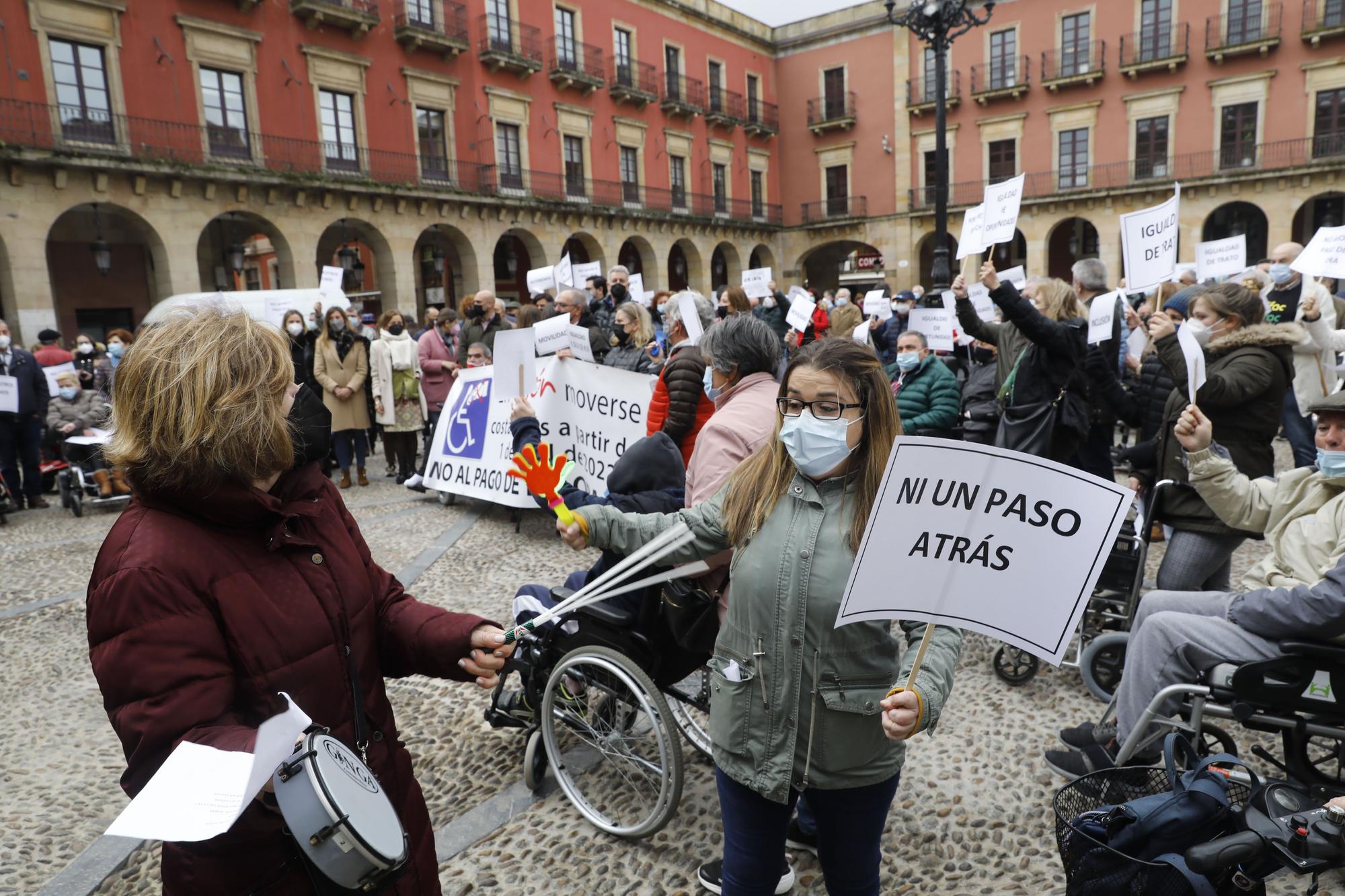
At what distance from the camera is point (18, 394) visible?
8352 millimetres

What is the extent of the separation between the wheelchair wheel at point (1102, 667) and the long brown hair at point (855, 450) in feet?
7.62

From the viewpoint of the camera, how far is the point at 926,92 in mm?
31578

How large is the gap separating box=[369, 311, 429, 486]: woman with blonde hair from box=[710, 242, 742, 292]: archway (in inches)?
945

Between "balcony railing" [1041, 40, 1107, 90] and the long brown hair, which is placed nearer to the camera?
the long brown hair

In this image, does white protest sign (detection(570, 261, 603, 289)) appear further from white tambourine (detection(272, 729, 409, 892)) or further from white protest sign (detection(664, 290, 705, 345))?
white tambourine (detection(272, 729, 409, 892))

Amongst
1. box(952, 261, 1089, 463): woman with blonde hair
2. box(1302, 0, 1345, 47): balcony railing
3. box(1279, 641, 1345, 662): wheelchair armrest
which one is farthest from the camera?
box(1302, 0, 1345, 47): balcony railing

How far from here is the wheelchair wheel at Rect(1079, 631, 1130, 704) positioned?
3668 millimetres

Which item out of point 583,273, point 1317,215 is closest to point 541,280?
point 583,273

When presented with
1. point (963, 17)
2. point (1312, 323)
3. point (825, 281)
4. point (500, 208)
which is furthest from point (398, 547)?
point (825, 281)

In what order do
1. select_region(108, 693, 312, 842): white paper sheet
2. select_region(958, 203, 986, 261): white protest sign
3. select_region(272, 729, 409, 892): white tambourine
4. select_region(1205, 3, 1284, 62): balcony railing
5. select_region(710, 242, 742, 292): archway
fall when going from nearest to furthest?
select_region(108, 693, 312, 842): white paper sheet → select_region(272, 729, 409, 892): white tambourine → select_region(958, 203, 986, 261): white protest sign → select_region(1205, 3, 1284, 62): balcony railing → select_region(710, 242, 742, 292): archway

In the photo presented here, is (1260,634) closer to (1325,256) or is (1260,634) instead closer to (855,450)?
(855,450)

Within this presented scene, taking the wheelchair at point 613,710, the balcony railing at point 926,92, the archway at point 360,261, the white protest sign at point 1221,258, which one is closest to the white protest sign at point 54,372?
the wheelchair at point 613,710

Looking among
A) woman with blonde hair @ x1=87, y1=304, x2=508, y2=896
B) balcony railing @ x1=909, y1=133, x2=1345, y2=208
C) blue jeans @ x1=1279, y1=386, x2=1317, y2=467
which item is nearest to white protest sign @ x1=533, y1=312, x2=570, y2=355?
woman with blonde hair @ x1=87, y1=304, x2=508, y2=896

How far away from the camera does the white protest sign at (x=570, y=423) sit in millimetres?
5977
